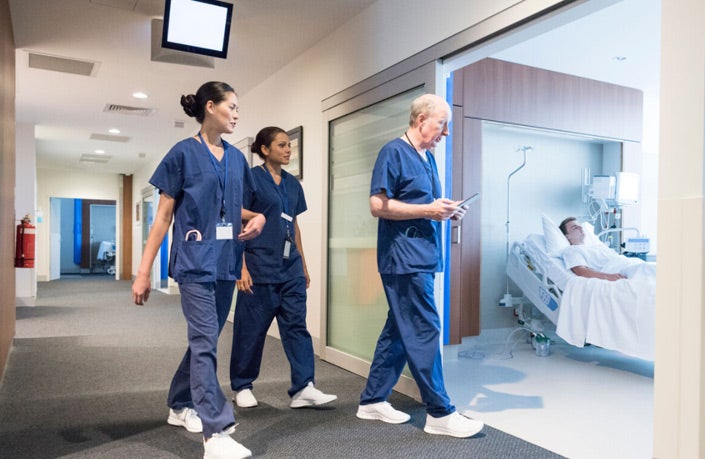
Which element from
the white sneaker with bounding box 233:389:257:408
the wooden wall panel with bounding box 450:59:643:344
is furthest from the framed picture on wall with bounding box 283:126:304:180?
the white sneaker with bounding box 233:389:257:408

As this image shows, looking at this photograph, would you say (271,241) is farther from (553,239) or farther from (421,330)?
(553,239)

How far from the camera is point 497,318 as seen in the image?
4.82m

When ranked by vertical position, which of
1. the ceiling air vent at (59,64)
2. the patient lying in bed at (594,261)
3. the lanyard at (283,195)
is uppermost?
the ceiling air vent at (59,64)

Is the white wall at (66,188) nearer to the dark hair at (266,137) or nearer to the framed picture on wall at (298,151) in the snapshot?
the framed picture on wall at (298,151)

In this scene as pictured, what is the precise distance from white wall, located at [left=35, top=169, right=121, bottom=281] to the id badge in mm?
11690

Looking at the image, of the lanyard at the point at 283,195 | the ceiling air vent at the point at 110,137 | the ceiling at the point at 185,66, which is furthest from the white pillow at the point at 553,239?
the ceiling air vent at the point at 110,137

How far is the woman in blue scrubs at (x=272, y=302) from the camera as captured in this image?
2.75 meters

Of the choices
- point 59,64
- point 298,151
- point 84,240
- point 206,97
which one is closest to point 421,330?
point 206,97

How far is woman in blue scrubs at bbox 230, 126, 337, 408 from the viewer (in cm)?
275

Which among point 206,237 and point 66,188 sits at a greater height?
point 66,188

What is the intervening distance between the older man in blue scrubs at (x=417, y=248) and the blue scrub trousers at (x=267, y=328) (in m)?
0.49

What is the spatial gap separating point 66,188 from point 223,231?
12.5 m

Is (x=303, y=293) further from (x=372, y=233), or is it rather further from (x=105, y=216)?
(x=105, y=216)

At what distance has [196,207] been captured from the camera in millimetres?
2111
